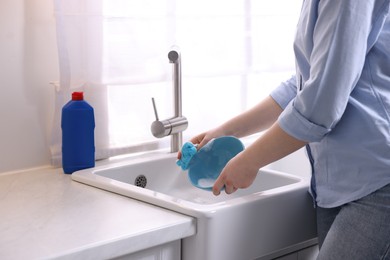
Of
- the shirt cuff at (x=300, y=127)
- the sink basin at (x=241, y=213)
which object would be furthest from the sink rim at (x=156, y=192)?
the shirt cuff at (x=300, y=127)

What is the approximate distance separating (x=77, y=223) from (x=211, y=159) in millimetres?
427

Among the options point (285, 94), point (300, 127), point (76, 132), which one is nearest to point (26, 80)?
point (76, 132)

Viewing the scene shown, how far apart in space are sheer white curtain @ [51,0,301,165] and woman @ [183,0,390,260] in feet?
2.05

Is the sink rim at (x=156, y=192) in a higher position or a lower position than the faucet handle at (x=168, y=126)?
lower

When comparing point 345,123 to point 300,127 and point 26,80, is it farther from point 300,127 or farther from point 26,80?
point 26,80

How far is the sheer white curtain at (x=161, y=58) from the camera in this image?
1.76m

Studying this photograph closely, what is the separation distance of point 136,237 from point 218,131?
0.47m

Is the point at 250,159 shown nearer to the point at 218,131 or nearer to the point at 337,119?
the point at 337,119

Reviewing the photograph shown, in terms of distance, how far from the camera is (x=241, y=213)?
138 centimetres

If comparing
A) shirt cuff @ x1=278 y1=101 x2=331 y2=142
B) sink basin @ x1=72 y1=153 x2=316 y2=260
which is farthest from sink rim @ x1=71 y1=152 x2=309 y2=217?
shirt cuff @ x1=278 y1=101 x2=331 y2=142

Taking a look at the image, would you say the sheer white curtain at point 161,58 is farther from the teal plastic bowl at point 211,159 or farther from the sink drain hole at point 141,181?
the teal plastic bowl at point 211,159

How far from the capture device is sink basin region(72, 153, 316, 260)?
133 cm

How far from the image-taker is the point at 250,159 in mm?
1300

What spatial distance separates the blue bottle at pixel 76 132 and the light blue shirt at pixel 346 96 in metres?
0.65
